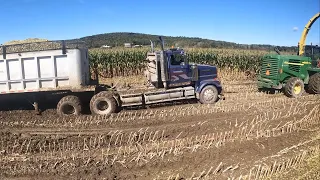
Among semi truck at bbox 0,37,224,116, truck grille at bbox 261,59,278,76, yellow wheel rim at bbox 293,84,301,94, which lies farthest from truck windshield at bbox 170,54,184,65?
yellow wheel rim at bbox 293,84,301,94

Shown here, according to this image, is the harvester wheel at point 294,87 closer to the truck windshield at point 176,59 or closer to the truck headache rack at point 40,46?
the truck windshield at point 176,59

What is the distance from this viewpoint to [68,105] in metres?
11.9

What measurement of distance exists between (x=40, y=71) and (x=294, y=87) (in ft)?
40.2

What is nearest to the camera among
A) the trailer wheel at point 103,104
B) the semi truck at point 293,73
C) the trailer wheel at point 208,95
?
the trailer wheel at point 103,104

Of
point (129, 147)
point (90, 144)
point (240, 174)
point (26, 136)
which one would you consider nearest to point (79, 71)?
point (26, 136)

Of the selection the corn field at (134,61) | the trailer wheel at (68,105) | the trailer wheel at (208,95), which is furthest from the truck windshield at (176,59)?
the corn field at (134,61)

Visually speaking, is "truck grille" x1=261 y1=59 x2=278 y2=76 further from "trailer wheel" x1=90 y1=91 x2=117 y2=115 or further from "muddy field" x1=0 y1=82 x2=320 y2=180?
"trailer wheel" x1=90 y1=91 x2=117 y2=115

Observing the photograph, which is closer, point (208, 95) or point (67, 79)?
point (67, 79)

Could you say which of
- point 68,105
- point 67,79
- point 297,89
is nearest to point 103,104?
point 68,105

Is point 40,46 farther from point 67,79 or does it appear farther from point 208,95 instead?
point 208,95

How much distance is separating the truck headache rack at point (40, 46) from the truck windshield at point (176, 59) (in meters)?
3.96

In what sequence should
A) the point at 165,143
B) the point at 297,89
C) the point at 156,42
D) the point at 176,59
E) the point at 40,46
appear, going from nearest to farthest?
the point at 165,143 < the point at 40,46 < the point at 176,59 < the point at 156,42 < the point at 297,89

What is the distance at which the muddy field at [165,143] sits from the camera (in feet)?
21.7

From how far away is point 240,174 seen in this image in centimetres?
628
